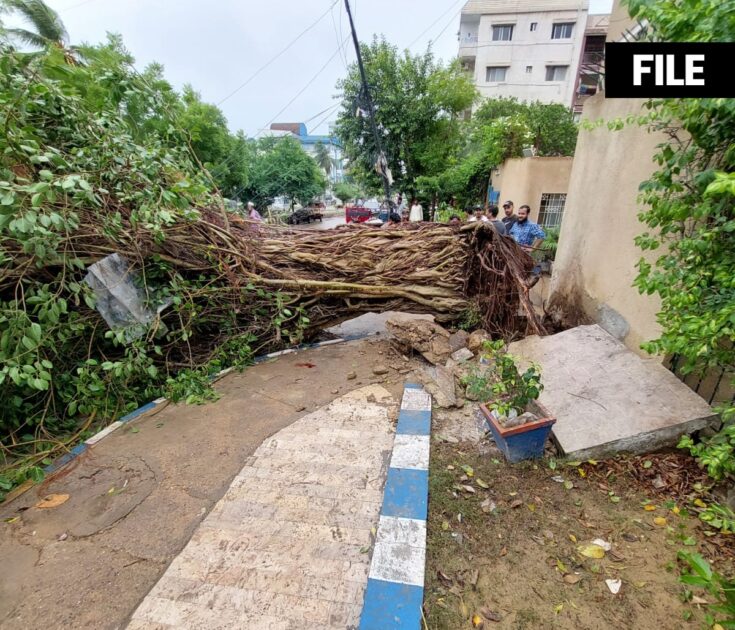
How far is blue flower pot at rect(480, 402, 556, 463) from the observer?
2422mm

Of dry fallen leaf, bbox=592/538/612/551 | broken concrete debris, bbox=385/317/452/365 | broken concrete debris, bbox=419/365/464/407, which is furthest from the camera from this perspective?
broken concrete debris, bbox=385/317/452/365

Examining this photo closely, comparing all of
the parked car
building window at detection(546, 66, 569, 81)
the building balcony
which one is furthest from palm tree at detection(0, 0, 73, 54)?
building window at detection(546, 66, 569, 81)

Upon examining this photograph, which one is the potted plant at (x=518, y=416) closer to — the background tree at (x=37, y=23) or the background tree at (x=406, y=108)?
the background tree at (x=406, y=108)

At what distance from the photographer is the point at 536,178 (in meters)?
10.6

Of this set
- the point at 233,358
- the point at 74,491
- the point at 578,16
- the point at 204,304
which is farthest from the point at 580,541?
the point at 578,16

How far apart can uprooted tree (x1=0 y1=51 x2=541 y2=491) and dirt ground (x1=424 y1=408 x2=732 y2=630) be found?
7.56 feet

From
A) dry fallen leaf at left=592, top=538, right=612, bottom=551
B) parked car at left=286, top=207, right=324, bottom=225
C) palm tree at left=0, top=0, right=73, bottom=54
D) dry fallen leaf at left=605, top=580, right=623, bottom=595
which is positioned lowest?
dry fallen leaf at left=605, top=580, right=623, bottom=595

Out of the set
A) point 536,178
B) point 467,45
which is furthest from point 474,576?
point 467,45

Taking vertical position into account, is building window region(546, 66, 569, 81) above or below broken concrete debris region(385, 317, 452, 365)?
above

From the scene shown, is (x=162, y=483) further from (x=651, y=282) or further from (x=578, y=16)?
(x=578, y=16)

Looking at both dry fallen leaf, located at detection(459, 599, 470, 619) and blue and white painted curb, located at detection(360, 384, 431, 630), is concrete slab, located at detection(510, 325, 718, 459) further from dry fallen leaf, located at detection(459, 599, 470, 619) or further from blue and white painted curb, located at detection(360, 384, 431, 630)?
dry fallen leaf, located at detection(459, 599, 470, 619)

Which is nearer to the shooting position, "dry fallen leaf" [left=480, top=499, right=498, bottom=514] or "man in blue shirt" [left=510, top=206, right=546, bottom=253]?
"dry fallen leaf" [left=480, top=499, right=498, bottom=514]

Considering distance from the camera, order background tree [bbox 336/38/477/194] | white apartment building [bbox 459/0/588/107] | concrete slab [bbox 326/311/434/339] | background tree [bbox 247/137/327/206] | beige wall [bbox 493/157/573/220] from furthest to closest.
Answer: background tree [bbox 247/137/327/206] < white apartment building [bbox 459/0/588/107] < background tree [bbox 336/38/477/194] < beige wall [bbox 493/157/573/220] < concrete slab [bbox 326/311/434/339]

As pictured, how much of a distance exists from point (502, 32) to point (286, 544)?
1259 inches
